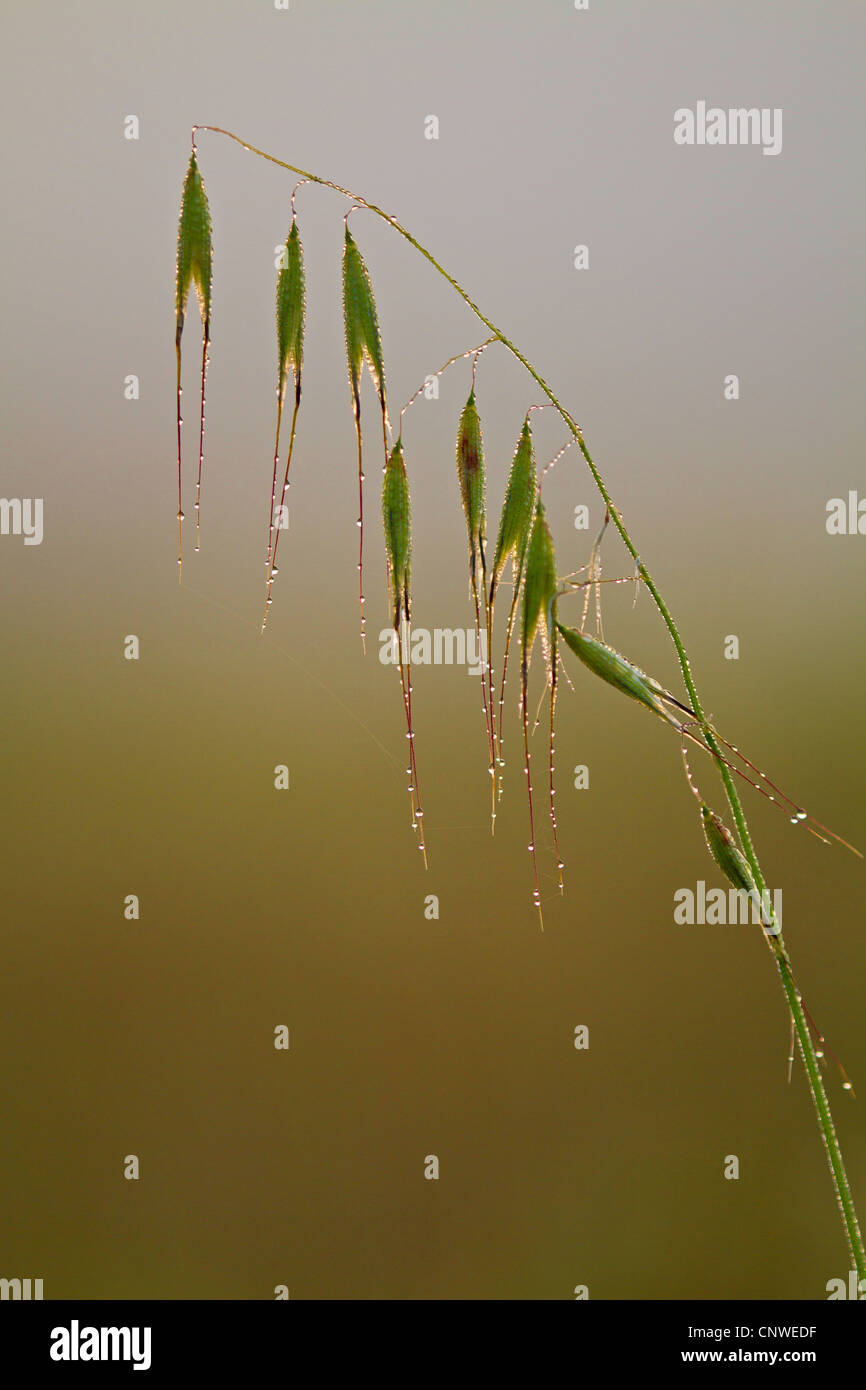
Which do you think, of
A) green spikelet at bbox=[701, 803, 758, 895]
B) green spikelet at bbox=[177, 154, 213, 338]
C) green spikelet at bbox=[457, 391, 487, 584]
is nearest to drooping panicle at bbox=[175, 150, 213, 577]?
green spikelet at bbox=[177, 154, 213, 338]

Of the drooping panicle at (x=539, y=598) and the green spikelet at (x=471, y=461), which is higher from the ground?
the green spikelet at (x=471, y=461)

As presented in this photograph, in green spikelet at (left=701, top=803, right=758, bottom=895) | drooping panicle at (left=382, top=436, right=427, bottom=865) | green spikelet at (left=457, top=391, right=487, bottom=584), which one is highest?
green spikelet at (left=457, top=391, right=487, bottom=584)

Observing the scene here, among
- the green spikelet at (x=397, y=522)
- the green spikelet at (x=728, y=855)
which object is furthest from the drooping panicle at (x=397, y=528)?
the green spikelet at (x=728, y=855)

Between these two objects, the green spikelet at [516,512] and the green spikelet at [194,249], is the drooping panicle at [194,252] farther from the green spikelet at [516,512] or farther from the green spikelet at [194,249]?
the green spikelet at [516,512]

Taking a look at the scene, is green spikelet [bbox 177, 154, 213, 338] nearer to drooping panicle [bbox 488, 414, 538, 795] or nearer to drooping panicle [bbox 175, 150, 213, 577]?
drooping panicle [bbox 175, 150, 213, 577]

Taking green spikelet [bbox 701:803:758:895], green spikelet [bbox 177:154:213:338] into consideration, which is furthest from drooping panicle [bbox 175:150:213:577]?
green spikelet [bbox 701:803:758:895]

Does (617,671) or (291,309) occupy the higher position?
(291,309)

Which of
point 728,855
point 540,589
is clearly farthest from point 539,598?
point 728,855

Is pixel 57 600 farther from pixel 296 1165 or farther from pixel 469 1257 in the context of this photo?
pixel 469 1257

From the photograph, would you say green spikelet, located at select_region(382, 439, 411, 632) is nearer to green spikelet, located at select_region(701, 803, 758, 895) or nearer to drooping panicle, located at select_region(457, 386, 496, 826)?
drooping panicle, located at select_region(457, 386, 496, 826)

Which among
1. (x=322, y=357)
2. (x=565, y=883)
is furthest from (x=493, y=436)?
(x=565, y=883)

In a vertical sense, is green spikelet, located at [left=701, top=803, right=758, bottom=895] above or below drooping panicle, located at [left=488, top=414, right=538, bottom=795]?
below

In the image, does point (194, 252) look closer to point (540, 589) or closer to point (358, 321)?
point (358, 321)
